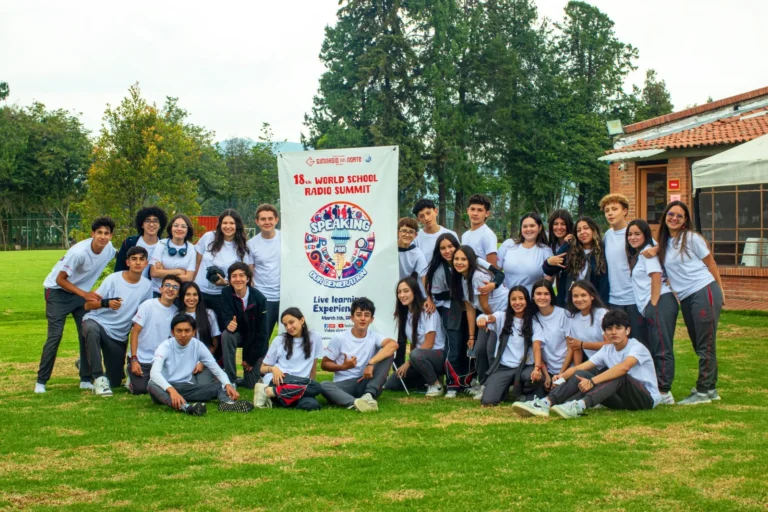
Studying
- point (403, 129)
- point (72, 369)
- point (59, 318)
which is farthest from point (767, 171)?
point (403, 129)

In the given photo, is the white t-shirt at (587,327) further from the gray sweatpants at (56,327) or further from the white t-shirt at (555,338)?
the gray sweatpants at (56,327)

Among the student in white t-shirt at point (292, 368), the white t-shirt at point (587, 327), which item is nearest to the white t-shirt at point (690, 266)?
the white t-shirt at point (587, 327)

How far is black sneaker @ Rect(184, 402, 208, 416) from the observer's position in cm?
669

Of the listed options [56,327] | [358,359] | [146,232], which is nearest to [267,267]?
[146,232]

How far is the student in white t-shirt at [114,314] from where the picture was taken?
25.6 ft

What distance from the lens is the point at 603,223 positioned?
44938 millimetres

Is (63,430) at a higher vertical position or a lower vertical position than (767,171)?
lower

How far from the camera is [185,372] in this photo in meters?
7.24

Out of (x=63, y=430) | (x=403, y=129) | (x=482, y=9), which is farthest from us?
(x=482, y=9)

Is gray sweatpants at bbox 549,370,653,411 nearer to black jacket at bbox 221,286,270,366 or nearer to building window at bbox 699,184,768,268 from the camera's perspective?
black jacket at bbox 221,286,270,366

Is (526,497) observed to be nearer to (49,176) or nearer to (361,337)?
(361,337)

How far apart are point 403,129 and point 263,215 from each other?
1417 inches

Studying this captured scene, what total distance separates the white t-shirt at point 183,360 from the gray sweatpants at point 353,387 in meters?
0.88

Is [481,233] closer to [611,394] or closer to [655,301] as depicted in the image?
[655,301]
